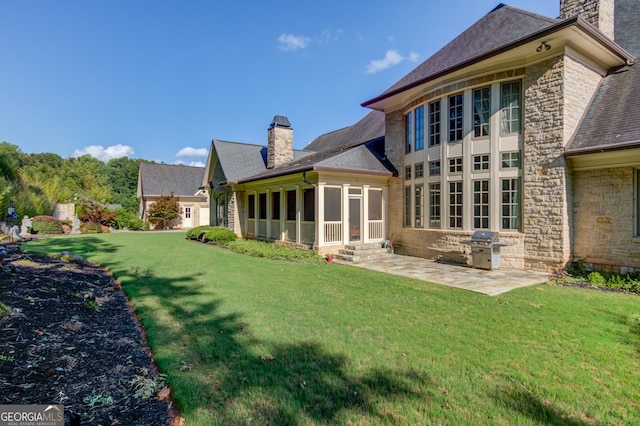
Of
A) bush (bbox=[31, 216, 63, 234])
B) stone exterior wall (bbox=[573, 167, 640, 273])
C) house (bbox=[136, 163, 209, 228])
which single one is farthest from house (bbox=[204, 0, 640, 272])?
house (bbox=[136, 163, 209, 228])

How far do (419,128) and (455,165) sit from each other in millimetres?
2310

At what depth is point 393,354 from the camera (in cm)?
382

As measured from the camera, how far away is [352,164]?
40.6 ft

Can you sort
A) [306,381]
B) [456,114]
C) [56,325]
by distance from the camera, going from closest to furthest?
[306,381], [56,325], [456,114]

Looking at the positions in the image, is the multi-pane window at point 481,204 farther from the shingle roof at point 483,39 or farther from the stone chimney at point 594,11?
the stone chimney at point 594,11

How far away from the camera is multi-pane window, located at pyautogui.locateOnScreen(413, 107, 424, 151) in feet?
38.9

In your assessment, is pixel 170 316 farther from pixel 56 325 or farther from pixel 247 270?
pixel 247 270

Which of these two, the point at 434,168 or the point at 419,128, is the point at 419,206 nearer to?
the point at 434,168

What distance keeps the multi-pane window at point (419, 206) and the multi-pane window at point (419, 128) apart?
162 cm

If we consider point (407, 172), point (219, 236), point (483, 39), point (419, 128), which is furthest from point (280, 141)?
point (483, 39)

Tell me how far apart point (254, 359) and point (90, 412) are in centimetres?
155

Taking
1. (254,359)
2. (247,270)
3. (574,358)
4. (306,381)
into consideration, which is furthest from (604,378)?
(247,270)

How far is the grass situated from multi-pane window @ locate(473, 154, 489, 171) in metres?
4.30

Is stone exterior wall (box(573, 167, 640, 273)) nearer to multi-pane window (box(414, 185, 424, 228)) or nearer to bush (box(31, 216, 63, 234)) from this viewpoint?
multi-pane window (box(414, 185, 424, 228))
